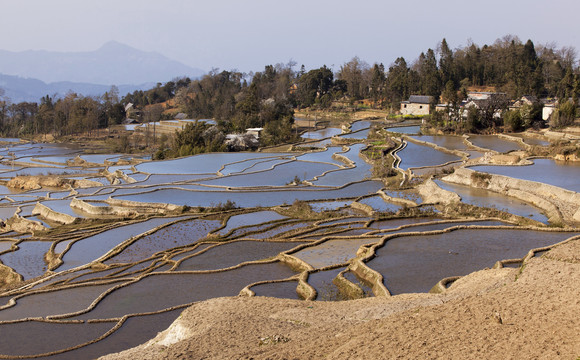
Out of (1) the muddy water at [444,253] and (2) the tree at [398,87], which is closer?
(1) the muddy water at [444,253]

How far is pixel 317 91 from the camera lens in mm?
73250

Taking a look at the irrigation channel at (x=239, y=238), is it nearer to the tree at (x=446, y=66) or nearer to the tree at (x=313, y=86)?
the tree at (x=446, y=66)

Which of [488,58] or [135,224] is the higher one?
[488,58]

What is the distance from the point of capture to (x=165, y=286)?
12.7m

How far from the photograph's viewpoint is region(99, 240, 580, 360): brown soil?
21.6 ft

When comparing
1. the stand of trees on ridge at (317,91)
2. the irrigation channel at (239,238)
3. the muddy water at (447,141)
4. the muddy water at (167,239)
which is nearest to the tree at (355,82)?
the stand of trees on ridge at (317,91)

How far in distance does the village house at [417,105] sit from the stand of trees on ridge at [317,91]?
36.5 inches

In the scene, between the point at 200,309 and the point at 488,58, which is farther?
the point at 488,58

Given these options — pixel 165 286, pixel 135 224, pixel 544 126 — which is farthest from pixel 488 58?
pixel 165 286

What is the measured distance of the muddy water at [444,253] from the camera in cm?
1175

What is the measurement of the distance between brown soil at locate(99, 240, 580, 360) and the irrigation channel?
4.86ft

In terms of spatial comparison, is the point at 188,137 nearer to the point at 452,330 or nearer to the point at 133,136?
the point at 133,136

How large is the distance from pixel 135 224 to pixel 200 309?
10960mm

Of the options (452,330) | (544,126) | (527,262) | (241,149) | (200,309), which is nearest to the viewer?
(452,330)
